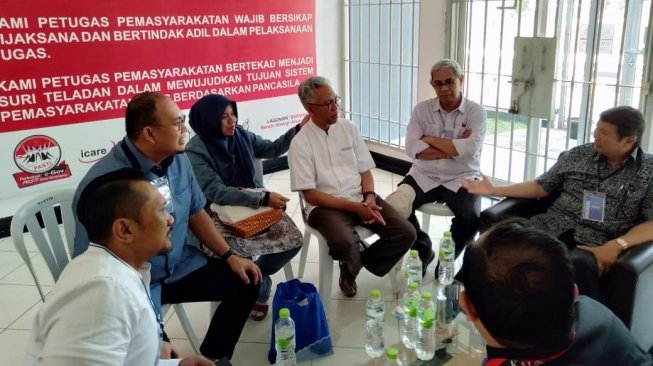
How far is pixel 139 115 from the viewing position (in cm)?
180

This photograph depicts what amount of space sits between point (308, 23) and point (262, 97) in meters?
0.87

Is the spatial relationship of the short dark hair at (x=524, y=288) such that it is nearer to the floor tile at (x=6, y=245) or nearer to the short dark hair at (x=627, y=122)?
the short dark hair at (x=627, y=122)

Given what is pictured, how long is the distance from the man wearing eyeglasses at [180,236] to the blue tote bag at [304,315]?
0.15m

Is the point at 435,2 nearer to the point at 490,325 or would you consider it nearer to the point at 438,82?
the point at 438,82

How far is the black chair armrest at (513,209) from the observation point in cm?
242

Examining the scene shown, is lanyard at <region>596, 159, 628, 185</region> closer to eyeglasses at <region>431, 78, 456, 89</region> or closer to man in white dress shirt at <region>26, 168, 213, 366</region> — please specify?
eyeglasses at <region>431, 78, 456, 89</region>

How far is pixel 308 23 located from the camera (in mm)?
4723

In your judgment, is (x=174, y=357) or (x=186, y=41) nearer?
(x=174, y=357)

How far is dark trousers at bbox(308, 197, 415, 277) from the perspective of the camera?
7.93 feet

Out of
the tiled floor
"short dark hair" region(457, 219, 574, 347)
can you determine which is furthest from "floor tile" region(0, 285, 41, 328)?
"short dark hair" region(457, 219, 574, 347)

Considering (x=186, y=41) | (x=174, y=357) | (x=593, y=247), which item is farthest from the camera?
(x=186, y=41)

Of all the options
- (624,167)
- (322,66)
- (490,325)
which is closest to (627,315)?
(624,167)

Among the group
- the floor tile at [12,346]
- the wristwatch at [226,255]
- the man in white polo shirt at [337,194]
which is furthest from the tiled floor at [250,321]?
the wristwatch at [226,255]

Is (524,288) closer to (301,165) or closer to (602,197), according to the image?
(602,197)
